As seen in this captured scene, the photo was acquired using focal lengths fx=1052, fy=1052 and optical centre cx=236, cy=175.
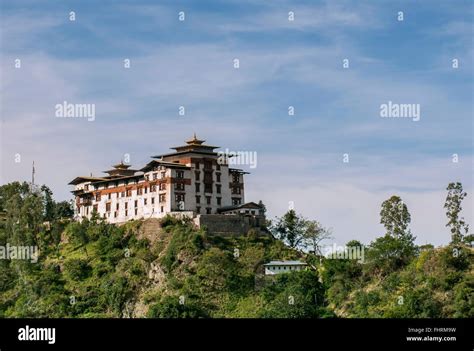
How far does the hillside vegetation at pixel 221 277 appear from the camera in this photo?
5616 cm

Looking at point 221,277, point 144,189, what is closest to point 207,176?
point 144,189

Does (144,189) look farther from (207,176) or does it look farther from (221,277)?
(221,277)

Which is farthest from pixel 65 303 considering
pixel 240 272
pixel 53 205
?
pixel 53 205

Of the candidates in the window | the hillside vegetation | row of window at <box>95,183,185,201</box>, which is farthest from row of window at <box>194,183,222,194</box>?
the hillside vegetation

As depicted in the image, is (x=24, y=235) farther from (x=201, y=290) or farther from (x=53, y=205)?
(x=201, y=290)

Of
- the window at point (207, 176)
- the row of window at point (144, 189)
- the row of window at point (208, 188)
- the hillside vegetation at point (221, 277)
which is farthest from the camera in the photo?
the window at point (207, 176)

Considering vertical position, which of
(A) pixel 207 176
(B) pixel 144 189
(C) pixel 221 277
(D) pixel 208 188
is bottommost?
(C) pixel 221 277

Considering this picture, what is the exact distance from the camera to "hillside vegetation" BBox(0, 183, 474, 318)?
56156mm

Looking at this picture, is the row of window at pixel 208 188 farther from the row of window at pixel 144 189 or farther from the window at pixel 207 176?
the row of window at pixel 144 189

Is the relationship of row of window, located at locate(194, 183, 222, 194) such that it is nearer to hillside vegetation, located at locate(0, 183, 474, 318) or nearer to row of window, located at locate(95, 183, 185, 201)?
row of window, located at locate(95, 183, 185, 201)

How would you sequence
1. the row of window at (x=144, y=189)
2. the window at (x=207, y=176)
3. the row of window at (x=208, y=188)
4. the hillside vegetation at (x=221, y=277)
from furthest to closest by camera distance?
the window at (x=207, y=176), the row of window at (x=208, y=188), the row of window at (x=144, y=189), the hillside vegetation at (x=221, y=277)

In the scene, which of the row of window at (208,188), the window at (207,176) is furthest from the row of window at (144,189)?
the window at (207,176)

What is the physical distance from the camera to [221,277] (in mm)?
60812
